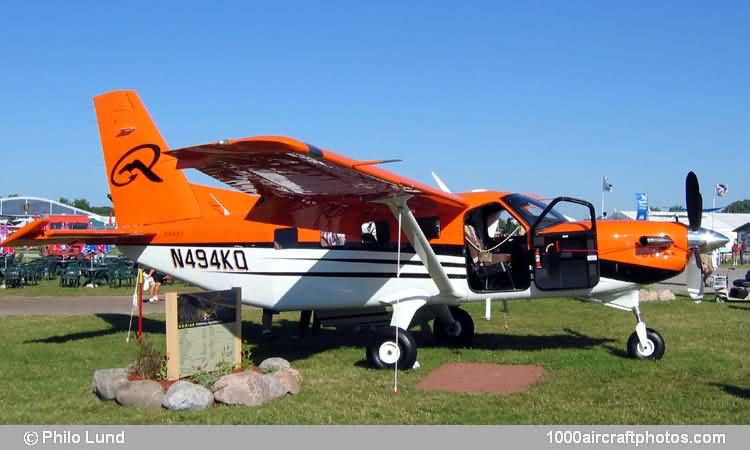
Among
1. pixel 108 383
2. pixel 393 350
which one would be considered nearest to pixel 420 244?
pixel 393 350

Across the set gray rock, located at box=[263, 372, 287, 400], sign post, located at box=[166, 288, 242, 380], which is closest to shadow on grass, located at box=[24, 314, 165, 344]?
sign post, located at box=[166, 288, 242, 380]

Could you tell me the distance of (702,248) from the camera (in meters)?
9.19

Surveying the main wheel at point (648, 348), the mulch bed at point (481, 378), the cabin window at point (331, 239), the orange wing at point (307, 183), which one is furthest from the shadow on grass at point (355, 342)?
the orange wing at point (307, 183)

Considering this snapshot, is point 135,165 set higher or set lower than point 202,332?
higher

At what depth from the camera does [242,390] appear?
7133 mm

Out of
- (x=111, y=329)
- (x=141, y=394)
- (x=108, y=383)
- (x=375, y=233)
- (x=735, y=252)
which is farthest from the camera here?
(x=735, y=252)

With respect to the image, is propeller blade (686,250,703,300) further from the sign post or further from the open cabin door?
the sign post

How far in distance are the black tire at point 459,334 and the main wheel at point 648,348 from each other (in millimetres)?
2681

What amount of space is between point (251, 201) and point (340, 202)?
413 cm

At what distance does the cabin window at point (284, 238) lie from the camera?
10398 millimetres

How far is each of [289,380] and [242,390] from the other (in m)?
0.74

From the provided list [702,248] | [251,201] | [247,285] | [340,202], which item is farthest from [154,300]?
[702,248]

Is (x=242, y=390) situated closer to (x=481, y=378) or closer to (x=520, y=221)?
(x=481, y=378)

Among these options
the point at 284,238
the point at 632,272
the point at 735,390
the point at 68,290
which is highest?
the point at 284,238
